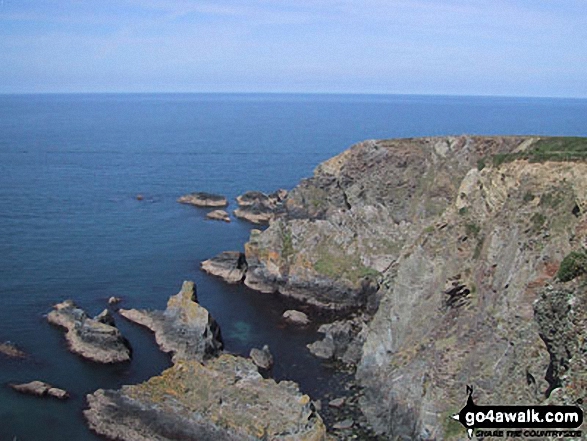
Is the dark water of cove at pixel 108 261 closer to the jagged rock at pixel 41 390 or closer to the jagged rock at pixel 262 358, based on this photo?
the jagged rock at pixel 41 390

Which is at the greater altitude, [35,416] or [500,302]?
[500,302]

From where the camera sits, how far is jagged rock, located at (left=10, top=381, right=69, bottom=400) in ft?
158

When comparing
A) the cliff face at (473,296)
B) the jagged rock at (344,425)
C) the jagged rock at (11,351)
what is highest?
the cliff face at (473,296)

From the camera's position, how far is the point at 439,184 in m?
82.3

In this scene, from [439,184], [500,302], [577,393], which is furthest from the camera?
[439,184]

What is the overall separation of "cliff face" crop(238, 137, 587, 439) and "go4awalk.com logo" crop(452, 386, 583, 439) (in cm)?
64

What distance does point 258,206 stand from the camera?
111375mm

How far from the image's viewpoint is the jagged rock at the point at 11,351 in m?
54.7

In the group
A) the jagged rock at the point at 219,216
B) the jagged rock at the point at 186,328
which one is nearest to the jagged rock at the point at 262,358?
the jagged rock at the point at 186,328

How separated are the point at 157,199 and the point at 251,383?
81.1 meters

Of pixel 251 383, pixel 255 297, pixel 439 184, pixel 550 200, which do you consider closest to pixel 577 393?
pixel 550 200

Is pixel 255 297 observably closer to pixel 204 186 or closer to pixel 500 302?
pixel 500 302

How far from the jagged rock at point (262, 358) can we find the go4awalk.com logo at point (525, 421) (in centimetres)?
2390

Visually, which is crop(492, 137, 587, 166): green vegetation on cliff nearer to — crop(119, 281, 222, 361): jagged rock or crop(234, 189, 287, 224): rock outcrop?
crop(119, 281, 222, 361): jagged rock
